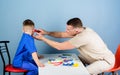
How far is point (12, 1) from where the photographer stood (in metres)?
3.56

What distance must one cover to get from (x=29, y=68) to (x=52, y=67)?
45 centimetres

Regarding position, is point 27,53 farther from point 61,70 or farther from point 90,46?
point 90,46

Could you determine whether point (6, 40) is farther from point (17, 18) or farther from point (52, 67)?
point (52, 67)

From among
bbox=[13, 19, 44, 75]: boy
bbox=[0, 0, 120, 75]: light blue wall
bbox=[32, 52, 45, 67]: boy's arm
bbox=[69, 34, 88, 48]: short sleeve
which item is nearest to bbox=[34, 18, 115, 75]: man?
bbox=[69, 34, 88, 48]: short sleeve

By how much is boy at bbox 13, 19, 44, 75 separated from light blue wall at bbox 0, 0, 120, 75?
32.5 inches

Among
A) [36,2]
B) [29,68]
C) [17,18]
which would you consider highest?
[36,2]

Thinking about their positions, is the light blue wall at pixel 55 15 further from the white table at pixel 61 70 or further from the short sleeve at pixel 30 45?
the white table at pixel 61 70

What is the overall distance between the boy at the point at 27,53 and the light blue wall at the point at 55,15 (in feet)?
2.71

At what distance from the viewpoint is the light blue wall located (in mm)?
3578

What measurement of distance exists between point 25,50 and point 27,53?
49 mm

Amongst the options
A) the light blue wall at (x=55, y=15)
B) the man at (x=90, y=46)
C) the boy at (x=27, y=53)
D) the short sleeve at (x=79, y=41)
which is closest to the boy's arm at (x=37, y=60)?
the boy at (x=27, y=53)

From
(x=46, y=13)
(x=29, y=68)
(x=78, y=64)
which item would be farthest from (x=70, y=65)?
(x=46, y=13)

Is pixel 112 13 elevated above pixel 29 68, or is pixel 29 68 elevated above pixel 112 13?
pixel 112 13

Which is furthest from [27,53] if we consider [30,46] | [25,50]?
[30,46]
